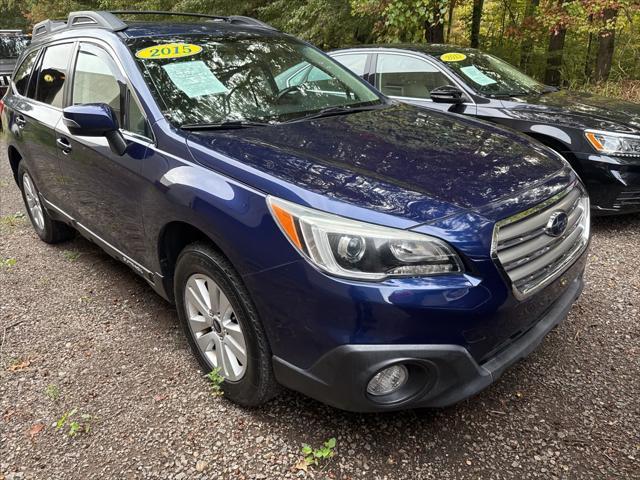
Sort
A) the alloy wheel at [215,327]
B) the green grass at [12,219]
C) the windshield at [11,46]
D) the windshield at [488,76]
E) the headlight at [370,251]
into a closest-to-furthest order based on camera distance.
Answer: the headlight at [370,251]
the alloy wheel at [215,327]
the windshield at [488,76]
the green grass at [12,219]
the windshield at [11,46]

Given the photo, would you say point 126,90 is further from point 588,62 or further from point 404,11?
point 588,62

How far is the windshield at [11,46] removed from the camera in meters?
11.3

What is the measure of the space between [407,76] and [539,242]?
12.2 feet

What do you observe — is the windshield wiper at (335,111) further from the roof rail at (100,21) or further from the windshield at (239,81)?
the roof rail at (100,21)

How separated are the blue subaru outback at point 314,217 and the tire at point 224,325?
11 millimetres

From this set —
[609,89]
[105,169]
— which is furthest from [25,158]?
[609,89]

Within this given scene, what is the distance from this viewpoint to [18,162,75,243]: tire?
4406mm

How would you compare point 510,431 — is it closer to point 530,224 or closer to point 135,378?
point 530,224

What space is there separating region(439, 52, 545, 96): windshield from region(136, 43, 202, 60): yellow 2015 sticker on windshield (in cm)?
299

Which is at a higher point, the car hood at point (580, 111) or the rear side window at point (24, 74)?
the rear side window at point (24, 74)

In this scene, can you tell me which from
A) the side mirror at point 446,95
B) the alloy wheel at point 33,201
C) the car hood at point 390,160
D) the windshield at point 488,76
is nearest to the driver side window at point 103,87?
the car hood at point 390,160

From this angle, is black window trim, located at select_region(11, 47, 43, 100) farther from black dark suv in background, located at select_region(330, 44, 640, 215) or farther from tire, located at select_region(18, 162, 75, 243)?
black dark suv in background, located at select_region(330, 44, 640, 215)

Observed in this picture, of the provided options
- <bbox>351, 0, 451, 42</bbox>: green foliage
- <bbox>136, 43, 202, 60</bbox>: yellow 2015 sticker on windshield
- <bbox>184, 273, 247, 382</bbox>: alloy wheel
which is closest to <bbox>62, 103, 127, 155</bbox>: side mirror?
<bbox>136, 43, 202, 60</bbox>: yellow 2015 sticker on windshield

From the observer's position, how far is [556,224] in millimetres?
2100
